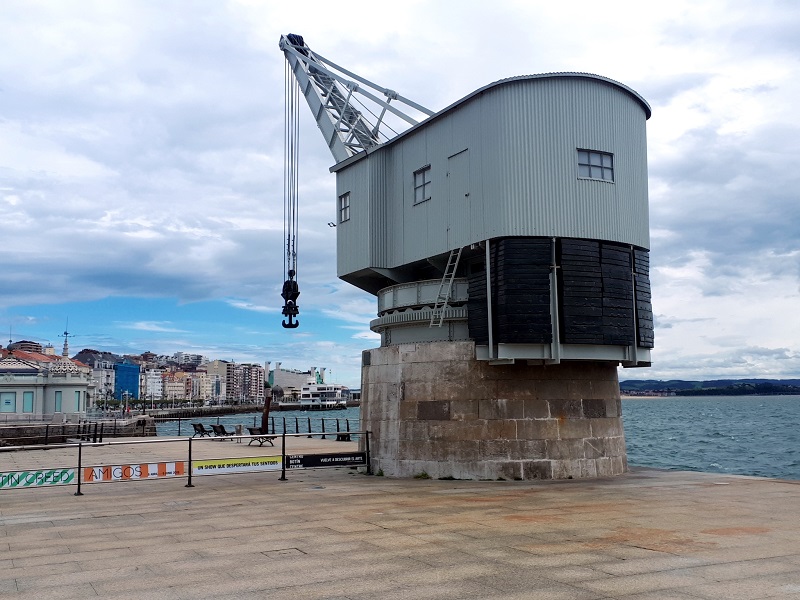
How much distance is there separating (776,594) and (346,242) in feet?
59.6

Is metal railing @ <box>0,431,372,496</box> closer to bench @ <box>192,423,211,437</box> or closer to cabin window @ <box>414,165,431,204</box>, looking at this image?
cabin window @ <box>414,165,431,204</box>

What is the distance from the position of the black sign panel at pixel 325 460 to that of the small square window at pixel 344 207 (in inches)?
314

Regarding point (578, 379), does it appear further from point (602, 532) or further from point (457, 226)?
point (602, 532)

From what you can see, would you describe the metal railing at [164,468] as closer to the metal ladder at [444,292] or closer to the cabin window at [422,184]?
the metal ladder at [444,292]

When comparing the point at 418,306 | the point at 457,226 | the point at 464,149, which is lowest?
the point at 418,306

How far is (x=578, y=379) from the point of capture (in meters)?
19.3

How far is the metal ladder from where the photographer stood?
19.8 metres

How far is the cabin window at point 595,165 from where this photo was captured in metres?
19.2

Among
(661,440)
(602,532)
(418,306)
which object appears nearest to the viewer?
(602,532)

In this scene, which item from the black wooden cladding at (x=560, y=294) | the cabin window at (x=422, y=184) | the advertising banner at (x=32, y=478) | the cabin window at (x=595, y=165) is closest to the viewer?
the advertising banner at (x=32, y=478)

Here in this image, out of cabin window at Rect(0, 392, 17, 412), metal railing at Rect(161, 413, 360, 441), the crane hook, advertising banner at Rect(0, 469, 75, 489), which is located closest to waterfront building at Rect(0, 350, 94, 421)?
cabin window at Rect(0, 392, 17, 412)

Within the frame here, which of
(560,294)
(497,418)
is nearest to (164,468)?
(497,418)

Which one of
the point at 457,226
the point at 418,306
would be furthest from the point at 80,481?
the point at 457,226

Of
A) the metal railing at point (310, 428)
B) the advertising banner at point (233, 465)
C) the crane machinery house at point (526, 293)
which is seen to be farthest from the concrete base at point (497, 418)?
the advertising banner at point (233, 465)
